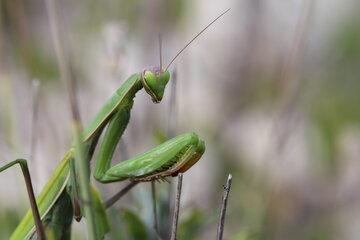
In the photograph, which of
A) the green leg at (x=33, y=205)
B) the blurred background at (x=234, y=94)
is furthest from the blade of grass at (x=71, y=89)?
the blurred background at (x=234, y=94)

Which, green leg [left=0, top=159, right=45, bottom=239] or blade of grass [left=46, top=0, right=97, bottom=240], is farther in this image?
green leg [left=0, top=159, right=45, bottom=239]

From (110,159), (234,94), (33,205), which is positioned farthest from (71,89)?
(234,94)

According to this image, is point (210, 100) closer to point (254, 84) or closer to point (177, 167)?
point (254, 84)

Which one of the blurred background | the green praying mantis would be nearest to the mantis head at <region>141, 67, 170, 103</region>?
the green praying mantis

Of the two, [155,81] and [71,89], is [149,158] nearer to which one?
[155,81]

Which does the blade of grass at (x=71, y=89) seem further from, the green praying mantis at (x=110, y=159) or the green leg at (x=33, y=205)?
the green praying mantis at (x=110, y=159)

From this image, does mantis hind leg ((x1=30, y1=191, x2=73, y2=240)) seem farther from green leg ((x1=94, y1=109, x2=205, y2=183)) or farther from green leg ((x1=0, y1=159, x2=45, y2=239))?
green leg ((x1=0, y1=159, x2=45, y2=239))

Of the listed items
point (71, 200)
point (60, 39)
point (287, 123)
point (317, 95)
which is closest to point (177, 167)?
point (71, 200)
